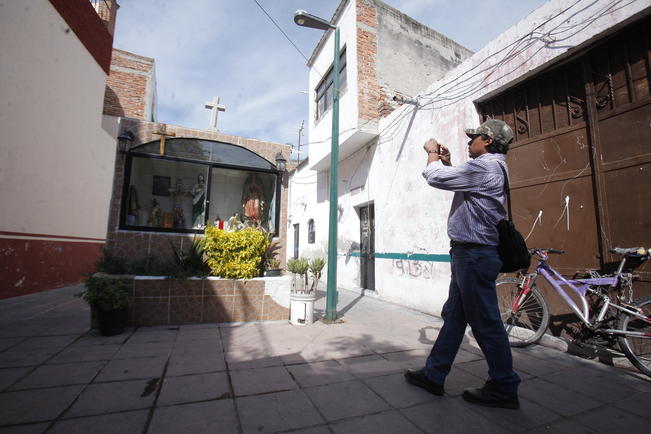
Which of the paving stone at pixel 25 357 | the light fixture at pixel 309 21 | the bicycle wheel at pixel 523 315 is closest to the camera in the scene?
the paving stone at pixel 25 357

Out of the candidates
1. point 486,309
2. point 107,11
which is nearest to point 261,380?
point 486,309

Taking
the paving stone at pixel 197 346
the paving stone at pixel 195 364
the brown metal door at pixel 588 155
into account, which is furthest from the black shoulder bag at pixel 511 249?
the paving stone at pixel 197 346

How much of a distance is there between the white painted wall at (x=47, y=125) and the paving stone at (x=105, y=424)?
18.2ft

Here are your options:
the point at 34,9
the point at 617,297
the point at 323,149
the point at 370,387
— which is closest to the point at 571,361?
the point at 617,297

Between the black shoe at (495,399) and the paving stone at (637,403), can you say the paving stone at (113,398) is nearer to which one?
the black shoe at (495,399)

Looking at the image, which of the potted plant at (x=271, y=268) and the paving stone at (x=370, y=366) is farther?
the potted plant at (x=271, y=268)

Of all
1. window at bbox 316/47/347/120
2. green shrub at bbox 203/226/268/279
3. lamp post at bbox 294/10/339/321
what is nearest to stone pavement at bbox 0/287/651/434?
lamp post at bbox 294/10/339/321

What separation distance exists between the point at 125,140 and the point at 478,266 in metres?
6.12

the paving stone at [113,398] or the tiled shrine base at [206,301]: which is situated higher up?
the tiled shrine base at [206,301]

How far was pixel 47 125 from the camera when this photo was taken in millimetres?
6426

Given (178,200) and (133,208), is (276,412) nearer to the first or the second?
(133,208)

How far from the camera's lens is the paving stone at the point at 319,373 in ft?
8.06

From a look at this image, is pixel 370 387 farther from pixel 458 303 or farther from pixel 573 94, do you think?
pixel 573 94

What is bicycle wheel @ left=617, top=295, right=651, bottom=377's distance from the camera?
8.71 ft
